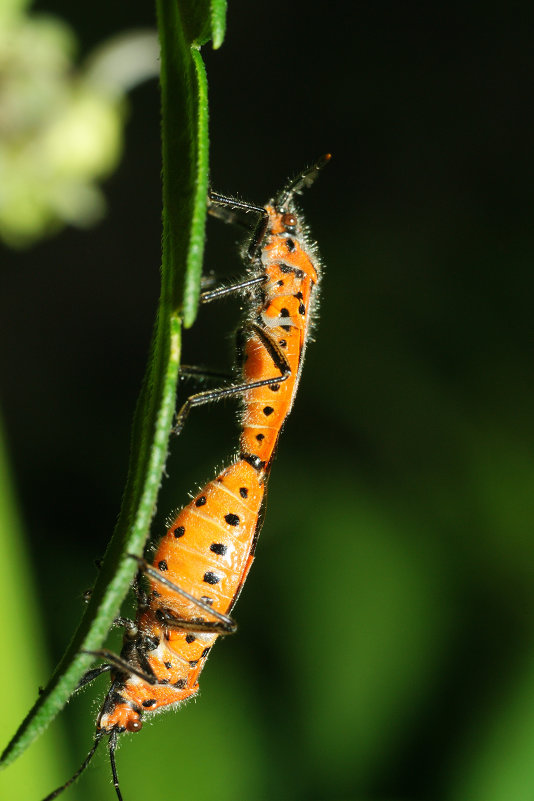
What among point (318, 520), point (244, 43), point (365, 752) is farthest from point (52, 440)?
point (244, 43)

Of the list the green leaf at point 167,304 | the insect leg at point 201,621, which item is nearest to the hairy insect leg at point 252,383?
the insect leg at point 201,621

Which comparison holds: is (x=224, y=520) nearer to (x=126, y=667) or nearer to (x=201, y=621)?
(x=201, y=621)

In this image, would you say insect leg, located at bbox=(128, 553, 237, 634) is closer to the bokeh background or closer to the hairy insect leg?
the hairy insect leg

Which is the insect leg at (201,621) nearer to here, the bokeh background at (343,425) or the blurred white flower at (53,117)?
the bokeh background at (343,425)

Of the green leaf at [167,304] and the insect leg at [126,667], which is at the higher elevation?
the green leaf at [167,304]

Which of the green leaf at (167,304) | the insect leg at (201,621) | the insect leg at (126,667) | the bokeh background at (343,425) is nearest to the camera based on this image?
the green leaf at (167,304)

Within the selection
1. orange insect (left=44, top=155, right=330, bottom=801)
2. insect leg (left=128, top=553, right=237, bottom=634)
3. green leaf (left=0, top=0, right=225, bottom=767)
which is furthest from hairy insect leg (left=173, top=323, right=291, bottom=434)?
green leaf (left=0, top=0, right=225, bottom=767)
